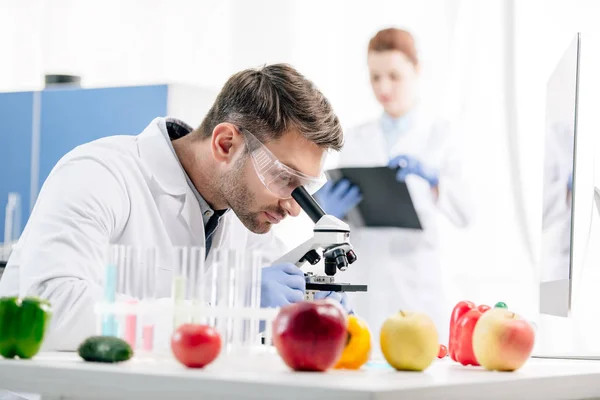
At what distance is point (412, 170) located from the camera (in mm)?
4465

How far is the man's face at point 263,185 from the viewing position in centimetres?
223

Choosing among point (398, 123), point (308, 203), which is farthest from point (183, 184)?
point (398, 123)

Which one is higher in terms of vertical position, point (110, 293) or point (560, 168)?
point (560, 168)

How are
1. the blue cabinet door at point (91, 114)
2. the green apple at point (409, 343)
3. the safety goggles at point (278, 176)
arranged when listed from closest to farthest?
the green apple at point (409, 343) < the safety goggles at point (278, 176) < the blue cabinet door at point (91, 114)

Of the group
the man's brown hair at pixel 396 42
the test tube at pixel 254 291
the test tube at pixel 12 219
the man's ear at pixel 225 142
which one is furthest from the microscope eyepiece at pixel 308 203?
the test tube at pixel 12 219

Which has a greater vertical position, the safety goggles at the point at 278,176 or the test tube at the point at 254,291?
the safety goggles at the point at 278,176

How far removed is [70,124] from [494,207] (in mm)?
2099

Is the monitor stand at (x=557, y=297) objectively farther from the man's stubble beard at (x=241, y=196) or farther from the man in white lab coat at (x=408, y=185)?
the man in white lab coat at (x=408, y=185)

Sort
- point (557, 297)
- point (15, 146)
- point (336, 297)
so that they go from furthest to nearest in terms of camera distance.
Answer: point (15, 146) < point (336, 297) < point (557, 297)

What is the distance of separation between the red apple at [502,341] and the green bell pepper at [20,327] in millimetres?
665

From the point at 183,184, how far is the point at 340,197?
211 cm

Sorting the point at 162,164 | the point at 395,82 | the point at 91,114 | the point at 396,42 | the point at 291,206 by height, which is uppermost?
the point at 396,42

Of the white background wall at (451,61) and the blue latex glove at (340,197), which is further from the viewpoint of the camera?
the blue latex glove at (340,197)

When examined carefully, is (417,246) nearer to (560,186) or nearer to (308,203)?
(308,203)
